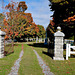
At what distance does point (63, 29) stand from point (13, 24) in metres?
11.7

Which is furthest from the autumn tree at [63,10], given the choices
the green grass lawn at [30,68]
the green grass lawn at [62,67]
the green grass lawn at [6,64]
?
the green grass lawn at [30,68]

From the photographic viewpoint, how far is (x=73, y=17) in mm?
21000

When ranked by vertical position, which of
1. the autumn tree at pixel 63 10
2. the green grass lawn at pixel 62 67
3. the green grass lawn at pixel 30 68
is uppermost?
the autumn tree at pixel 63 10

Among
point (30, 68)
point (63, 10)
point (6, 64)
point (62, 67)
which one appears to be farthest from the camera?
point (63, 10)

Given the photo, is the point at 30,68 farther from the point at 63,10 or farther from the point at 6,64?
the point at 63,10

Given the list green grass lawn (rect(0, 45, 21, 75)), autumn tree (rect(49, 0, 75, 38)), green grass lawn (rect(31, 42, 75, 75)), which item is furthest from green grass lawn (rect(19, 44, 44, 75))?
autumn tree (rect(49, 0, 75, 38))

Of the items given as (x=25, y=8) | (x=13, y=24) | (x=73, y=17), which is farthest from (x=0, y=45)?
(x=25, y=8)

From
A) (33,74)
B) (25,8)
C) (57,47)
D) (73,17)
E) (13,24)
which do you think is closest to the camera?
(33,74)

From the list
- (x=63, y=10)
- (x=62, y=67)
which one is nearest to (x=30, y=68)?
(x=62, y=67)

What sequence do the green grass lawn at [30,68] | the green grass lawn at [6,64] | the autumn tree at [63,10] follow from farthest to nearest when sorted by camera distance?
the autumn tree at [63,10] → the green grass lawn at [6,64] → the green grass lawn at [30,68]

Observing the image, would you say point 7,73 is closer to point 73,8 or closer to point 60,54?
point 60,54

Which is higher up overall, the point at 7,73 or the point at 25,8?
the point at 25,8

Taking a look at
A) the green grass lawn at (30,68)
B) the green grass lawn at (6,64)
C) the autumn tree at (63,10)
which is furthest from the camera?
the autumn tree at (63,10)

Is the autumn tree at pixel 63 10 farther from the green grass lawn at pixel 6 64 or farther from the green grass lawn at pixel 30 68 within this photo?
the green grass lawn at pixel 30 68
